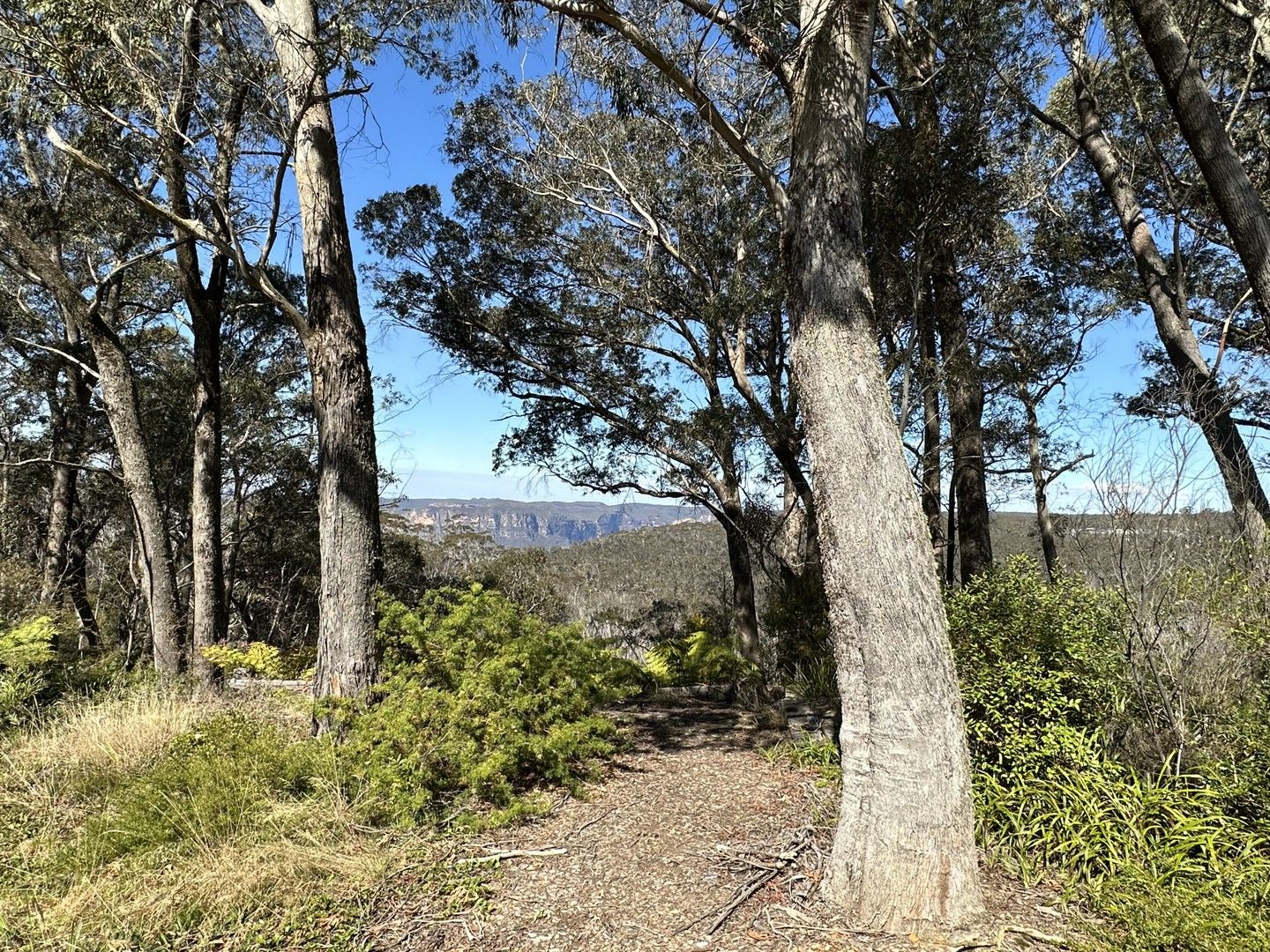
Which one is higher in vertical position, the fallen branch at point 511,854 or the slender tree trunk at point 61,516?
the slender tree trunk at point 61,516

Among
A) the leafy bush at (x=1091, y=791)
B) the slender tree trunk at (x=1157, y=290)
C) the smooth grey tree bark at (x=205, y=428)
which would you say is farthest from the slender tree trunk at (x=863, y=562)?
the smooth grey tree bark at (x=205, y=428)

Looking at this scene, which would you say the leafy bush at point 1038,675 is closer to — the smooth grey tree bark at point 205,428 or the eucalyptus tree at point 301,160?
the eucalyptus tree at point 301,160

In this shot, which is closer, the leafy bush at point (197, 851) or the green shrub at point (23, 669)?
the leafy bush at point (197, 851)

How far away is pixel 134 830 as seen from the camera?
2.94 metres

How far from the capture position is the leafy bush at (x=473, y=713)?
3525 millimetres

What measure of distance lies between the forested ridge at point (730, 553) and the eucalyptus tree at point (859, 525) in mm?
18

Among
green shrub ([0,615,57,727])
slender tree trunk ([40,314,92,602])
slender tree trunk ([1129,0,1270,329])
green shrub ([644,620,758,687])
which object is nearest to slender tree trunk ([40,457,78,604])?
slender tree trunk ([40,314,92,602])

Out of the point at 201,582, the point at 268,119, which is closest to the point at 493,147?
the point at 268,119

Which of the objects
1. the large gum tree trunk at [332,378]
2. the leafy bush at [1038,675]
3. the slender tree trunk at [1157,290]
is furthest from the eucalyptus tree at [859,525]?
the slender tree trunk at [1157,290]

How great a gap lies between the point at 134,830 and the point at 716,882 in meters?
2.62

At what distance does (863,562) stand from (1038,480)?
1047 centimetres

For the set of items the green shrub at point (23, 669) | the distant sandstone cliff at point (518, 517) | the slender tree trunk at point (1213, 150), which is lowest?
the green shrub at point (23, 669)

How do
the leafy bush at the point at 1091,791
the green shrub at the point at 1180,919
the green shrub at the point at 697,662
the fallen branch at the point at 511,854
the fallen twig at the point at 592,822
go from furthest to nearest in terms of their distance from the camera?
the green shrub at the point at 697,662 → the fallen twig at the point at 592,822 → the fallen branch at the point at 511,854 → the leafy bush at the point at 1091,791 → the green shrub at the point at 1180,919

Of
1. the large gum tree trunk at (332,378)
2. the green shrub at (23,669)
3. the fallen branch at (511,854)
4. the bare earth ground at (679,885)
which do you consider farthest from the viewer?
the green shrub at (23,669)
